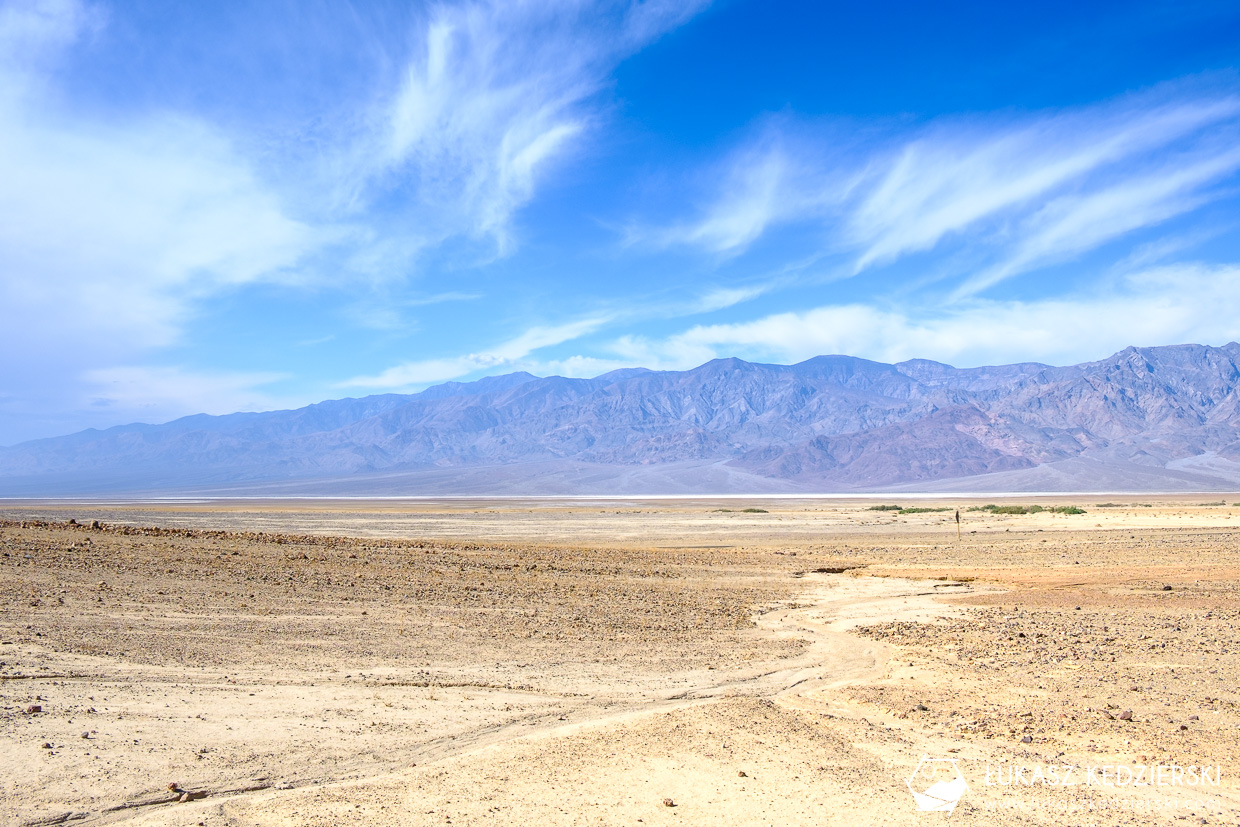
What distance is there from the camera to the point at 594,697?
350 inches

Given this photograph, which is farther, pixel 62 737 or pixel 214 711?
pixel 214 711

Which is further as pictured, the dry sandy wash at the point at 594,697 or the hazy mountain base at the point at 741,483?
the hazy mountain base at the point at 741,483

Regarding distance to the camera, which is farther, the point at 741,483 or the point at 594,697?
the point at 741,483

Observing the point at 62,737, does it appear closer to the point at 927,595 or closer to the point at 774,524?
the point at 927,595

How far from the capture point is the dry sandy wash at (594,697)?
5.98 metres

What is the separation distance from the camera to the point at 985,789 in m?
6.26

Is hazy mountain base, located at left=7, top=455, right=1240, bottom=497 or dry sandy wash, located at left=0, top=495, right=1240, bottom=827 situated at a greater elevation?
dry sandy wash, located at left=0, top=495, right=1240, bottom=827

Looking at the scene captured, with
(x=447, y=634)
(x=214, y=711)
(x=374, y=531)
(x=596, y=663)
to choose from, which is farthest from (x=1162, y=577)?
(x=374, y=531)

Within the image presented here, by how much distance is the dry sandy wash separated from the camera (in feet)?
19.6

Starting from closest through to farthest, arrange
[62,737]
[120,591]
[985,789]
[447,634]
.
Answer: [985,789], [62,737], [447,634], [120,591]

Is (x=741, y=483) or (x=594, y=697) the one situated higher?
(x=594, y=697)

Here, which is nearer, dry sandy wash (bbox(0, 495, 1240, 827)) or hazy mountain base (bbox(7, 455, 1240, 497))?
dry sandy wash (bbox(0, 495, 1240, 827))

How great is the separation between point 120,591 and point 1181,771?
15.7m

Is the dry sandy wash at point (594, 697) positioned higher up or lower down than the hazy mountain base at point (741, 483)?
higher up
